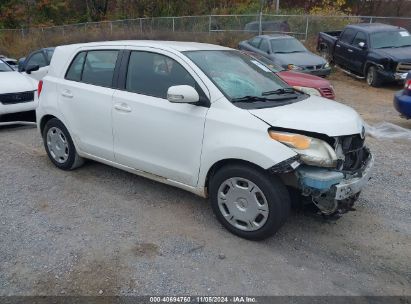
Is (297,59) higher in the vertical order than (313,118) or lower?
lower

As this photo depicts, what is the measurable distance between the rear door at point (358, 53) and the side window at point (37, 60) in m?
9.86

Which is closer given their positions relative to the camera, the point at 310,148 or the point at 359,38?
the point at 310,148

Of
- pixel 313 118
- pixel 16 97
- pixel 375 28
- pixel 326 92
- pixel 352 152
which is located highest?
pixel 375 28

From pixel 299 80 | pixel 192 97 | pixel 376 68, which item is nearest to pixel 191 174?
pixel 192 97

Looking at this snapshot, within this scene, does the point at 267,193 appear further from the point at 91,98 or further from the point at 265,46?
the point at 265,46

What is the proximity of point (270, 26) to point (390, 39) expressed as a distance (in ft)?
25.3

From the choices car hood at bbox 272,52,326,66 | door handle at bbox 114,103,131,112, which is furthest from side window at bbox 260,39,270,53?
door handle at bbox 114,103,131,112

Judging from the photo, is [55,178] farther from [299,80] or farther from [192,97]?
[299,80]

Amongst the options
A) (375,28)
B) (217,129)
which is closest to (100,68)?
(217,129)

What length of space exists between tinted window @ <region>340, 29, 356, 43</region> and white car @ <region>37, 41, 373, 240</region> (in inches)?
442

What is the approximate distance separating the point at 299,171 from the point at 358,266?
3.18 ft

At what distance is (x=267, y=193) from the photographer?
144 inches

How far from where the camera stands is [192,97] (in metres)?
3.91

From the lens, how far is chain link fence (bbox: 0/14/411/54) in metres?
19.9
